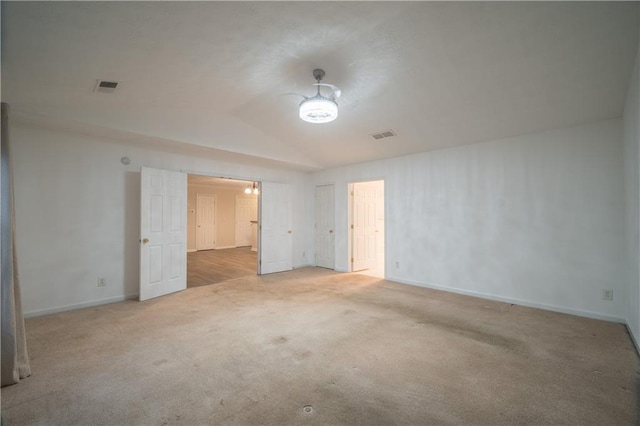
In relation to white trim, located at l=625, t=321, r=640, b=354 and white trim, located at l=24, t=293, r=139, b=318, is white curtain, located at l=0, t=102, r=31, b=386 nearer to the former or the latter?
white trim, located at l=24, t=293, r=139, b=318

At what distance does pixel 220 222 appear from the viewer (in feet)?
36.8

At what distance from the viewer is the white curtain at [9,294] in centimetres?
224

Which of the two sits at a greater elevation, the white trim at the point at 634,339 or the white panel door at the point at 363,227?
the white panel door at the point at 363,227

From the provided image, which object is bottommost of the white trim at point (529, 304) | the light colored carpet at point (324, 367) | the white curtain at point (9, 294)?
the light colored carpet at point (324, 367)

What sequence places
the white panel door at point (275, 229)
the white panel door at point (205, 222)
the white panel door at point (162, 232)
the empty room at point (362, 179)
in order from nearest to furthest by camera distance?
the empty room at point (362, 179), the white panel door at point (162, 232), the white panel door at point (275, 229), the white panel door at point (205, 222)

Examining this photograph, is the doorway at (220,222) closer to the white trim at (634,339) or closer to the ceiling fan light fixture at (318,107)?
the ceiling fan light fixture at (318,107)

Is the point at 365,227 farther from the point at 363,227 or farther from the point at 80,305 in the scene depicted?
the point at 80,305

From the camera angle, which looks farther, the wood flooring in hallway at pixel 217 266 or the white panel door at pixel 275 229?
the white panel door at pixel 275 229

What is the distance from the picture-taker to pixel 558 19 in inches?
92.6

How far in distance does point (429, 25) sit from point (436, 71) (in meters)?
0.71

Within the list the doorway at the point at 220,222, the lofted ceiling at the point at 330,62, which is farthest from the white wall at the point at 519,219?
the doorway at the point at 220,222

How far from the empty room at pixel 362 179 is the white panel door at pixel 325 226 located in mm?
919

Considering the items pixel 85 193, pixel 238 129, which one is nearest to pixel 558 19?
pixel 238 129

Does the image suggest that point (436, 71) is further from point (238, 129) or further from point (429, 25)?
point (238, 129)
